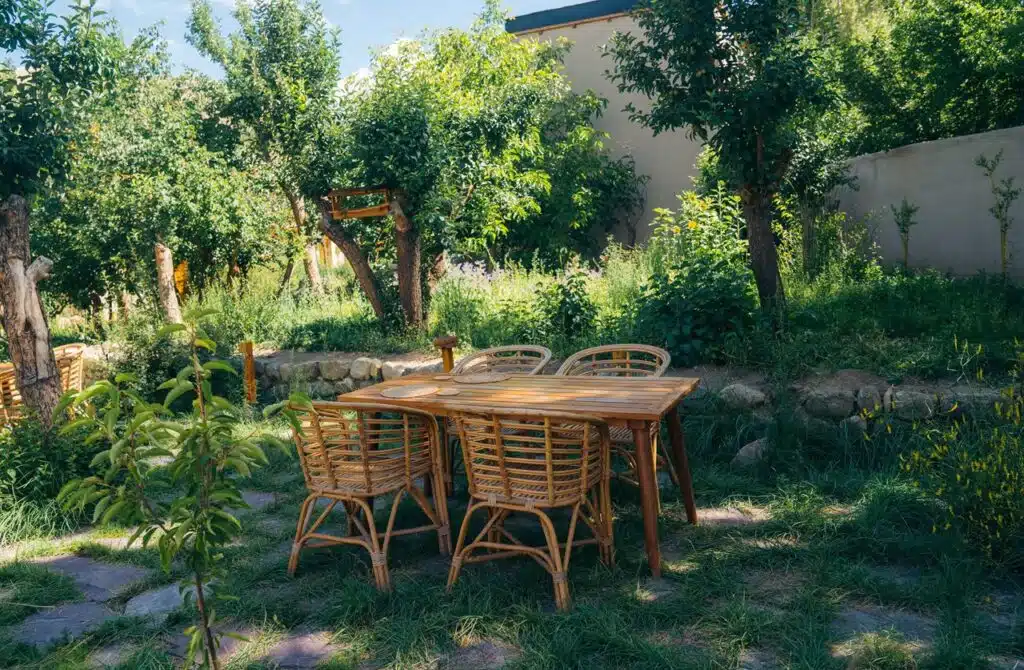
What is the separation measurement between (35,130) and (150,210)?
16.6ft

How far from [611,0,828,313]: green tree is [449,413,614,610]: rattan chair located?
309 cm

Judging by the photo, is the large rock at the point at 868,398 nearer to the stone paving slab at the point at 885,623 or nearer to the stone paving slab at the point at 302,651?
the stone paving slab at the point at 885,623

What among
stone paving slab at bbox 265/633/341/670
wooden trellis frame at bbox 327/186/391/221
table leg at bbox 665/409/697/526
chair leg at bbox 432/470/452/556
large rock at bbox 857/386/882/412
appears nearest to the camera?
stone paving slab at bbox 265/633/341/670

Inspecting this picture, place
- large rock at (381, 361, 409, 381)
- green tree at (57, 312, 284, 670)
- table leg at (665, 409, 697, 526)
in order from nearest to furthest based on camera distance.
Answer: green tree at (57, 312, 284, 670) → table leg at (665, 409, 697, 526) → large rock at (381, 361, 409, 381)

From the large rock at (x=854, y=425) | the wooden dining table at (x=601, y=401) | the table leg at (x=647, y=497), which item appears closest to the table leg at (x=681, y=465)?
the wooden dining table at (x=601, y=401)

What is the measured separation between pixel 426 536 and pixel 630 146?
10.7m

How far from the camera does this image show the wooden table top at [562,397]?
3.68 metres

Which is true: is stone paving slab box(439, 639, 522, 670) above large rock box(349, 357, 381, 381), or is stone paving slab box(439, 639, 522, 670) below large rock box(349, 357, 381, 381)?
below

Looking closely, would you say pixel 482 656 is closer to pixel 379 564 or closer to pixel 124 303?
pixel 379 564

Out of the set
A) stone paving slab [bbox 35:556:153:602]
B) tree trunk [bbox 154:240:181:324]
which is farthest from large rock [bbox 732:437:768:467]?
tree trunk [bbox 154:240:181:324]

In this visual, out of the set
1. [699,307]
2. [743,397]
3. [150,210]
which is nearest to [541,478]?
[743,397]

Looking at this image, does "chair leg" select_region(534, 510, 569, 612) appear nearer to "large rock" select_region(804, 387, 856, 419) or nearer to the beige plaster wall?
"large rock" select_region(804, 387, 856, 419)

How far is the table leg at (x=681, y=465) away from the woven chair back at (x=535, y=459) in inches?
25.6

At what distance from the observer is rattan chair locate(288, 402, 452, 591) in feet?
12.6
